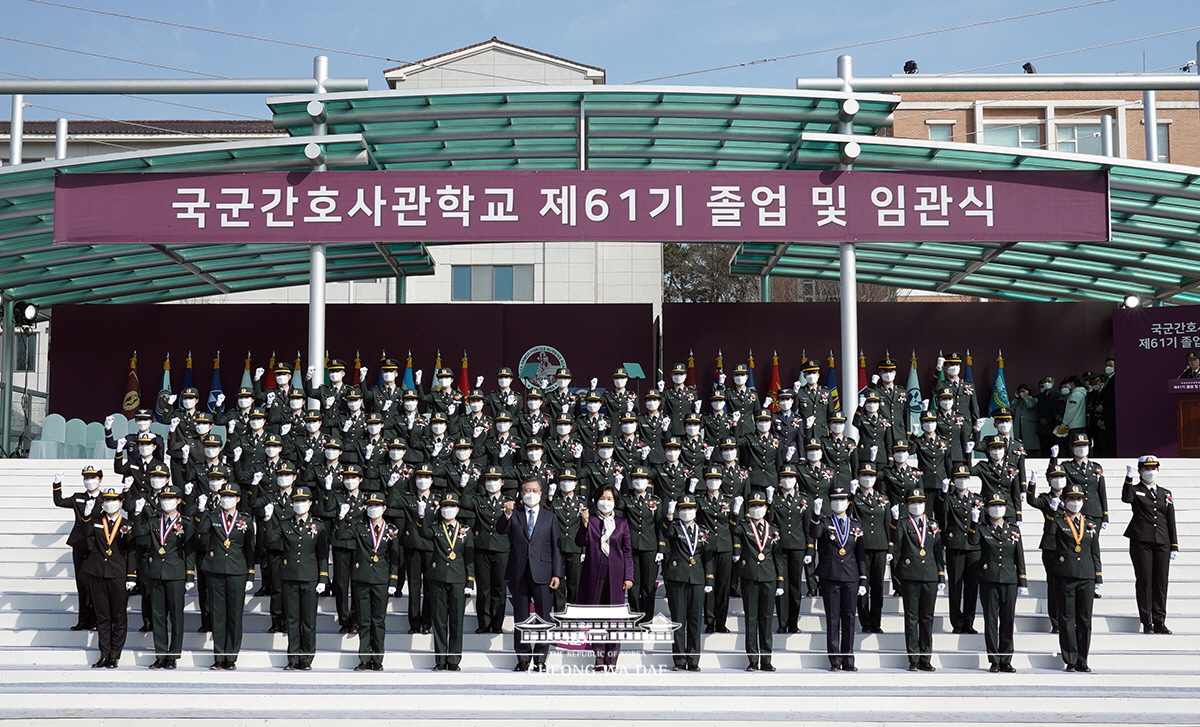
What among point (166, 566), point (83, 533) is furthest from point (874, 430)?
point (83, 533)

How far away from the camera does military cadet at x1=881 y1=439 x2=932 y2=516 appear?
412 inches

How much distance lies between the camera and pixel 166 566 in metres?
9.38

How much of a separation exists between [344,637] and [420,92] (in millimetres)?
5481

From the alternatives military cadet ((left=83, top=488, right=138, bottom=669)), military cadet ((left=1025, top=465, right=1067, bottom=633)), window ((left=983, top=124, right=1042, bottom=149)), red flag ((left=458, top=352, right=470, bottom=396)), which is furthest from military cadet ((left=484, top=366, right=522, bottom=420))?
window ((left=983, top=124, right=1042, bottom=149))

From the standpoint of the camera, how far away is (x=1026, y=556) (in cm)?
1109

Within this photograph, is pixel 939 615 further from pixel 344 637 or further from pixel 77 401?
pixel 77 401

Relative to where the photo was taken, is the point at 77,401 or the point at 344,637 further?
the point at 77,401

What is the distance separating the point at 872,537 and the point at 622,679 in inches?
96.8

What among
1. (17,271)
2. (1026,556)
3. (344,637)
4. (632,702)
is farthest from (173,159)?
(1026,556)

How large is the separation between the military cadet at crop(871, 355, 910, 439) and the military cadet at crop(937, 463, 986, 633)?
1.97 m

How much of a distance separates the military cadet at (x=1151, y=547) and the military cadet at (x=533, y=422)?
5.33 metres

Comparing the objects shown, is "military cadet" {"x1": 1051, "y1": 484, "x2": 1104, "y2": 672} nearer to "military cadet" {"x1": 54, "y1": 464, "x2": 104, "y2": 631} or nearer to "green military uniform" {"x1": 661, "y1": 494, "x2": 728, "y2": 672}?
"green military uniform" {"x1": 661, "y1": 494, "x2": 728, "y2": 672}

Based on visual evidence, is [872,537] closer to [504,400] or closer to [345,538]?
[504,400]

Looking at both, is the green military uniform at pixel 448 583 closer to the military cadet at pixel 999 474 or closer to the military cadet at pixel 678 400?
the military cadet at pixel 678 400
